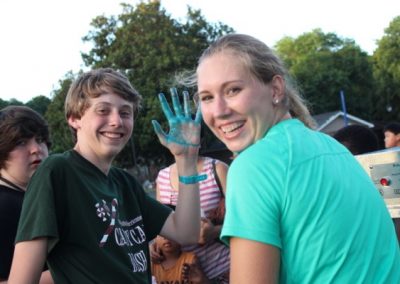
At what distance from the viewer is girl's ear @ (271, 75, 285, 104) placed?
1.74 metres

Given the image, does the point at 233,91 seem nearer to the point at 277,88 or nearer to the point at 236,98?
the point at 236,98

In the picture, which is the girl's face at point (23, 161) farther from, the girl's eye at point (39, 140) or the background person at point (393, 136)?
the background person at point (393, 136)

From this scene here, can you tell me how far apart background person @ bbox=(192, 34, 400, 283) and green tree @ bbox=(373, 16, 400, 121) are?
48435 millimetres

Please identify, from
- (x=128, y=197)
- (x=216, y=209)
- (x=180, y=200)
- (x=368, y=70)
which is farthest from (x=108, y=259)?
(x=368, y=70)

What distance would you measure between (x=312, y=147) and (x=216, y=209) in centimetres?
203

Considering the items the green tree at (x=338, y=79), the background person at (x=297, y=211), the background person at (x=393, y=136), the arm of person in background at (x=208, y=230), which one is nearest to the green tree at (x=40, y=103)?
the green tree at (x=338, y=79)

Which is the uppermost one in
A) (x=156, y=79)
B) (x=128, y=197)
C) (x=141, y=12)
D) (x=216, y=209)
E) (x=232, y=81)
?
(x=141, y=12)

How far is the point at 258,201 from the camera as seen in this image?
4.68 feet

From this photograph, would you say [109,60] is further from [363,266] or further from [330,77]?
[363,266]

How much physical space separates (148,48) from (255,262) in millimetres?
32282

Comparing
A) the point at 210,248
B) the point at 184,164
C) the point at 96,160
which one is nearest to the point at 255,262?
the point at 96,160

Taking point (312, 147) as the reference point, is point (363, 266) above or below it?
below

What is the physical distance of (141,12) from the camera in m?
34.3

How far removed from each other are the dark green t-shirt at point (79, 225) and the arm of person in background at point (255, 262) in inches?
36.0
